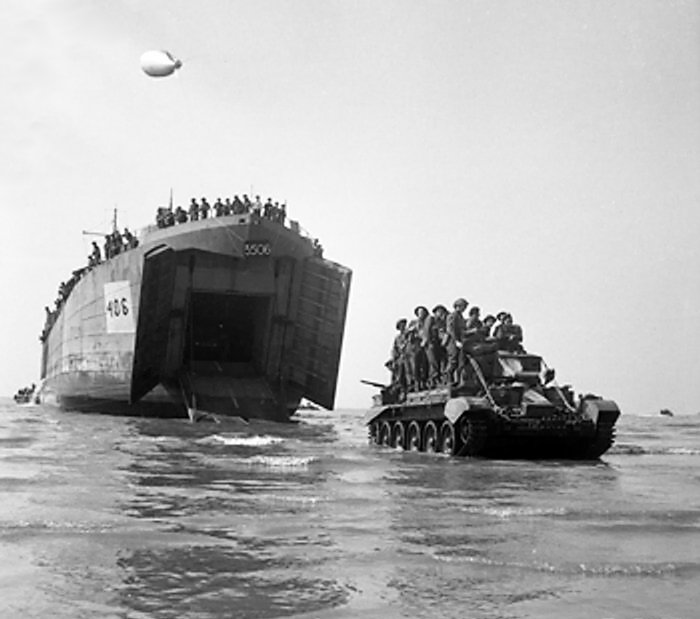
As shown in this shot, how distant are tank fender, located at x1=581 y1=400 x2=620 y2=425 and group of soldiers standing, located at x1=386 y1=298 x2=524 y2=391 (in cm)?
223

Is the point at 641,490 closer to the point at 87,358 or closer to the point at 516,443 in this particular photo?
the point at 516,443

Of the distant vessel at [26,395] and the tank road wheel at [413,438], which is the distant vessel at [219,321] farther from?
the distant vessel at [26,395]

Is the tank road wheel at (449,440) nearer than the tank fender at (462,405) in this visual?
No

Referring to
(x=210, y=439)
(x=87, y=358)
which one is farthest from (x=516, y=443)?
(x=87, y=358)

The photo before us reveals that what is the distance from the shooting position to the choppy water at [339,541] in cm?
526

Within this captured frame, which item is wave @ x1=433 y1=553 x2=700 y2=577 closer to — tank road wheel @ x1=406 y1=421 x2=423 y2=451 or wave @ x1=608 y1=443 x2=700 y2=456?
tank road wheel @ x1=406 y1=421 x2=423 y2=451

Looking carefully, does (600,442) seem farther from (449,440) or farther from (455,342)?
(455,342)

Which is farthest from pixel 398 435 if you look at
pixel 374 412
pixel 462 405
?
pixel 462 405

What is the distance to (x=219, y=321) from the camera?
3256 cm

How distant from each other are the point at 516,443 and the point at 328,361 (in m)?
16.5

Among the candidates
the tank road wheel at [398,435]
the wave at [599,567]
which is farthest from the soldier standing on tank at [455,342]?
the wave at [599,567]

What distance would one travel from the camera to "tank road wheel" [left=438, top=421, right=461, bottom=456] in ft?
55.6

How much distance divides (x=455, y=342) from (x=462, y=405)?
6.43ft

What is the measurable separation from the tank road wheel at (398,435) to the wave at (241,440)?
2.44 metres
